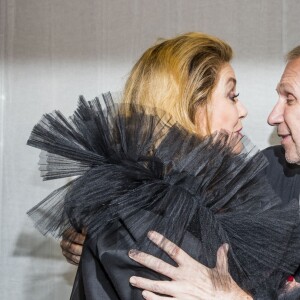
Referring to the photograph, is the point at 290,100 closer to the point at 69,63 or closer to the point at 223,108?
the point at 223,108

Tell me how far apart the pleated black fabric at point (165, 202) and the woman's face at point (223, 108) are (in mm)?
232

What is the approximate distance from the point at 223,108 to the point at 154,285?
0.53 m

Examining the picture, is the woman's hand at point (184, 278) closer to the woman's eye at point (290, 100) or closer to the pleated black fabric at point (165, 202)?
the pleated black fabric at point (165, 202)

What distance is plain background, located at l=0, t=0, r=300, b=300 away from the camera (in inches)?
72.9

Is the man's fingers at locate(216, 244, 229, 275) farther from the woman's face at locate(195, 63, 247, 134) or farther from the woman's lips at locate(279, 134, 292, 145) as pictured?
the woman's lips at locate(279, 134, 292, 145)

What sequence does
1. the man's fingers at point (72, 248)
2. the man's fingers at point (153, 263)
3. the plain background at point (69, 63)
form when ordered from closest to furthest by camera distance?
the man's fingers at point (153, 263) → the man's fingers at point (72, 248) → the plain background at point (69, 63)

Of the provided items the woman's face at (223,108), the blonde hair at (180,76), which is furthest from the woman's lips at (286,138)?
the blonde hair at (180,76)

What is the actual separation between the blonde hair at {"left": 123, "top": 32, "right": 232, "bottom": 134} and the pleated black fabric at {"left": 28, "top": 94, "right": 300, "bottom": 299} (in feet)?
0.52

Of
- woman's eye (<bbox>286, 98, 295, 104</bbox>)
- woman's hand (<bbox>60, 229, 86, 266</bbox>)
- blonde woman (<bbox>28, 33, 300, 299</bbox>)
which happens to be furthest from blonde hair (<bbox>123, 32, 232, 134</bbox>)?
woman's hand (<bbox>60, 229, 86, 266</bbox>)

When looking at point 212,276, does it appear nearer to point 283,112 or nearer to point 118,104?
point 118,104

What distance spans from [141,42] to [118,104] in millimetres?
745

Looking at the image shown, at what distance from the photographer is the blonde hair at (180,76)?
1.34m

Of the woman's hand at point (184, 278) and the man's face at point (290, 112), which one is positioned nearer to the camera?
the woman's hand at point (184, 278)

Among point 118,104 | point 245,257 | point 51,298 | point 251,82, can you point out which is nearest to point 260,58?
point 251,82
